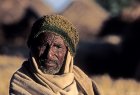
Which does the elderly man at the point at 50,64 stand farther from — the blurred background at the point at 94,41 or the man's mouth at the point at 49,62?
the blurred background at the point at 94,41

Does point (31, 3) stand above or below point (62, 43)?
below

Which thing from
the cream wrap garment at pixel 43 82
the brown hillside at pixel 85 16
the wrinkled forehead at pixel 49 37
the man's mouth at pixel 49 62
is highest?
the wrinkled forehead at pixel 49 37

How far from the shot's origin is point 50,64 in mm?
7621

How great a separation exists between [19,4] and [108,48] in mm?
10002

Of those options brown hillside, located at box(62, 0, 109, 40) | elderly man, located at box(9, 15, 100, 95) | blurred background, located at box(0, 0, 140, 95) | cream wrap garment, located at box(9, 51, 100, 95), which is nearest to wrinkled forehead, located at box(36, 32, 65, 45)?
elderly man, located at box(9, 15, 100, 95)

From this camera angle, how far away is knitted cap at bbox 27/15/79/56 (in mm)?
7551

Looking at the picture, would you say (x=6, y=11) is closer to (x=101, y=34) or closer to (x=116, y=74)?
(x=101, y=34)

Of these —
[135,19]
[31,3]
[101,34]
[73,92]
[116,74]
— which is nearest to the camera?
[73,92]

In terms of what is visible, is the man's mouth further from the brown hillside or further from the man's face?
the brown hillside

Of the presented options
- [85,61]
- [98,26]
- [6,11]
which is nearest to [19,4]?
[6,11]

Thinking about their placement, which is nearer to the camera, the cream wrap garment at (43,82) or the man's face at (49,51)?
the cream wrap garment at (43,82)

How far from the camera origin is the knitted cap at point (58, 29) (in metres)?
7.55

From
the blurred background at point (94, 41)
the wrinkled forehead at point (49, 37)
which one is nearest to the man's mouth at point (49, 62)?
the wrinkled forehead at point (49, 37)

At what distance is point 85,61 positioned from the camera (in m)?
29.9
